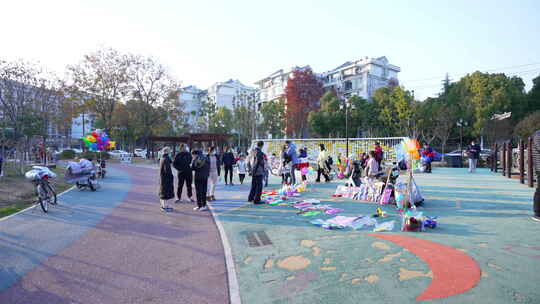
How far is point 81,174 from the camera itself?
1283 cm

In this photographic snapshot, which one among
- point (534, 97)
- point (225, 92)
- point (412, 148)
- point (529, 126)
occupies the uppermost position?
point (225, 92)

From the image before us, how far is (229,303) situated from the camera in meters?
3.73

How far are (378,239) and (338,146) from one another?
17020 millimetres

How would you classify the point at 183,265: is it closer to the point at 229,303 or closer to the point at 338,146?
the point at 229,303

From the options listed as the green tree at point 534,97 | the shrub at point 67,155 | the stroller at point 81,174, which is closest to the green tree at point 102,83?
the shrub at point 67,155

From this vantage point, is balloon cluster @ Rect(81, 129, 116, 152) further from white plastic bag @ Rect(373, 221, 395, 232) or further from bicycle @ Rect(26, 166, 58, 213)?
white plastic bag @ Rect(373, 221, 395, 232)

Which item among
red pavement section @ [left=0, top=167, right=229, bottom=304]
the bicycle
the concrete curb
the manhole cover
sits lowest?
red pavement section @ [left=0, top=167, right=229, bottom=304]

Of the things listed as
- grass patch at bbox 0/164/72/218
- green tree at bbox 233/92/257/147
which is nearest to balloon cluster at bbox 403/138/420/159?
grass patch at bbox 0/164/72/218

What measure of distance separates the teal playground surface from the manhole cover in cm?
9

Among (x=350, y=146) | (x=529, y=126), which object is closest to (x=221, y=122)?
(x=350, y=146)

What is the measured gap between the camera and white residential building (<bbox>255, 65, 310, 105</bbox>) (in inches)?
2598

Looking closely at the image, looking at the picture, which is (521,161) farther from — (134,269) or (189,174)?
(134,269)

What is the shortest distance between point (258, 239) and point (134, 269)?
89.6 inches

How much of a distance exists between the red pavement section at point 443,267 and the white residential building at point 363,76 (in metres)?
48.2
